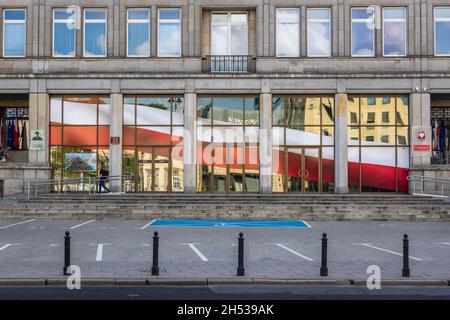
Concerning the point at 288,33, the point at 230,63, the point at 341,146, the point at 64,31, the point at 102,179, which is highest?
the point at 64,31

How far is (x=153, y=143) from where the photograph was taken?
33031mm

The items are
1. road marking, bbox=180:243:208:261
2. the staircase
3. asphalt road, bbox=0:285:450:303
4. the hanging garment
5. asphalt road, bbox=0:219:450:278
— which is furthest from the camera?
the hanging garment

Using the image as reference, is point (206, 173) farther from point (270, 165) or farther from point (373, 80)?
point (373, 80)

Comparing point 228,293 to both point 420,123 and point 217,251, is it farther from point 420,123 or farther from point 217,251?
point 420,123

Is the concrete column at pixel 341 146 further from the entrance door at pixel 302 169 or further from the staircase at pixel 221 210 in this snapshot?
the staircase at pixel 221 210

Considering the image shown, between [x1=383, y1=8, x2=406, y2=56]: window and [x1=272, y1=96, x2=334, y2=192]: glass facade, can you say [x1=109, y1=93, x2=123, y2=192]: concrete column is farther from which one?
[x1=383, y1=8, x2=406, y2=56]: window

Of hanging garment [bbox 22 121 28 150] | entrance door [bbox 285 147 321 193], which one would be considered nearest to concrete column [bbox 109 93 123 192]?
hanging garment [bbox 22 121 28 150]

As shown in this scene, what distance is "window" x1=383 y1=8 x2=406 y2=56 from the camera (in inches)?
1294

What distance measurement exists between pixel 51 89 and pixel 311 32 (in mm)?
15279

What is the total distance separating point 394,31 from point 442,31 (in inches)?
108

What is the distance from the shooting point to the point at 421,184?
104ft

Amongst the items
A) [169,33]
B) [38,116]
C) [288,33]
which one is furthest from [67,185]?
[288,33]

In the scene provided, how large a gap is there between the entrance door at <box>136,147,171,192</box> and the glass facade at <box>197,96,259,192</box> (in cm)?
186

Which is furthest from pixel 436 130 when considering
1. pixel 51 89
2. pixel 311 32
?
pixel 51 89
